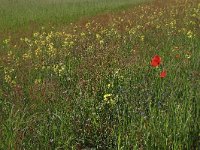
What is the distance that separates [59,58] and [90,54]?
0.73 metres

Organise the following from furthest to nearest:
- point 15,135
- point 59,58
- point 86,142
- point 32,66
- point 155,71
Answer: point 59,58 < point 32,66 < point 155,71 < point 86,142 < point 15,135

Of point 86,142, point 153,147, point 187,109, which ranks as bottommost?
point 86,142

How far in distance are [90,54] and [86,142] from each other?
3.04m

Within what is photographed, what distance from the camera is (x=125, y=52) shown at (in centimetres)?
697

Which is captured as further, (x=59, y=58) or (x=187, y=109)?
(x=59, y=58)

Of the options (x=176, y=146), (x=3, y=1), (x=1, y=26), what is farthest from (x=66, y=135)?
(x=3, y=1)

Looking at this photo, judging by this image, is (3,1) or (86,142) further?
(3,1)

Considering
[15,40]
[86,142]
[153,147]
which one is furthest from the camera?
[15,40]

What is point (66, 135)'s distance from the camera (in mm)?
3729

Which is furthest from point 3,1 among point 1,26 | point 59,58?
point 59,58

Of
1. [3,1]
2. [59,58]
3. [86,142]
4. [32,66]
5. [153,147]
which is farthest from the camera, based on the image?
[3,1]

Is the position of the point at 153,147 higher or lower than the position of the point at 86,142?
higher

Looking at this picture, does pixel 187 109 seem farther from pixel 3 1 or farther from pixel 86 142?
pixel 3 1

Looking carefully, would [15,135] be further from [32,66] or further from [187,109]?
[32,66]
